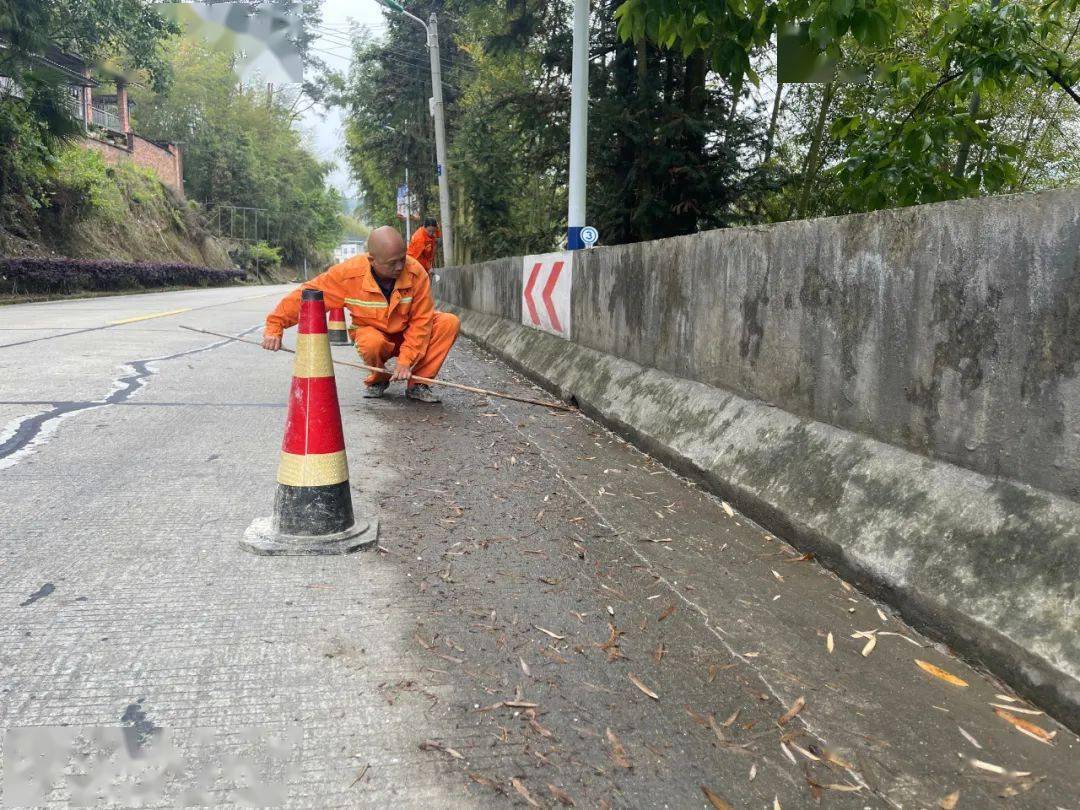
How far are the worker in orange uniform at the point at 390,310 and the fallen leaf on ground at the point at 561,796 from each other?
4.61m

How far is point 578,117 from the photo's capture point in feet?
33.0

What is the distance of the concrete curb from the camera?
7.30 feet

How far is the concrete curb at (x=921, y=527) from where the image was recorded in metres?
2.22

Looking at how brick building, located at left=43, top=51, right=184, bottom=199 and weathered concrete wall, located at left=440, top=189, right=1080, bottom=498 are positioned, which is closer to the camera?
weathered concrete wall, located at left=440, top=189, right=1080, bottom=498

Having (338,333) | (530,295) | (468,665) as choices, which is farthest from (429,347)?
(468,665)

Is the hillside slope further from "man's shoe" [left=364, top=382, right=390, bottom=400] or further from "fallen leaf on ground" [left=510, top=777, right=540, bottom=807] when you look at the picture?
"fallen leaf on ground" [left=510, top=777, right=540, bottom=807]

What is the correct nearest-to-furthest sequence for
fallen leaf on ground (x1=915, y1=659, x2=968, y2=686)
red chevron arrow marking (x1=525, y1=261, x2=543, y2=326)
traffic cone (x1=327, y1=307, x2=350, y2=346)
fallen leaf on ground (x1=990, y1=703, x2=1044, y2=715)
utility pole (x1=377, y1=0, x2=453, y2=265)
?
fallen leaf on ground (x1=990, y1=703, x2=1044, y2=715)
fallen leaf on ground (x1=915, y1=659, x2=968, y2=686)
red chevron arrow marking (x1=525, y1=261, x2=543, y2=326)
traffic cone (x1=327, y1=307, x2=350, y2=346)
utility pole (x1=377, y1=0, x2=453, y2=265)

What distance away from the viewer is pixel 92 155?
108 ft

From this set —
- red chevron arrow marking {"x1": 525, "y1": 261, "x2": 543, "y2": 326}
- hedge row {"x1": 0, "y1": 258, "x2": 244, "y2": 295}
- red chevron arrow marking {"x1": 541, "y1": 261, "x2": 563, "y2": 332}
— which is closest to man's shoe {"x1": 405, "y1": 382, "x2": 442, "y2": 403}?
red chevron arrow marking {"x1": 541, "y1": 261, "x2": 563, "y2": 332}

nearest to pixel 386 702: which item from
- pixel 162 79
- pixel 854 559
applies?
pixel 854 559

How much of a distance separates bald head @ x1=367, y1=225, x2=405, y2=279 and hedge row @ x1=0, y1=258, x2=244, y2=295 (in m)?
20.6

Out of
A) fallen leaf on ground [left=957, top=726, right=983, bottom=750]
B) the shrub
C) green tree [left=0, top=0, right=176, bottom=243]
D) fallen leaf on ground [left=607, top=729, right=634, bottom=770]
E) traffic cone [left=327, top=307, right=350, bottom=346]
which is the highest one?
green tree [left=0, top=0, right=176, bottom=243]

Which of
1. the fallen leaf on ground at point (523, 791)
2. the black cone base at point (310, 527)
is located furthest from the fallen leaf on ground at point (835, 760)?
the black cone base at point (310, 527)

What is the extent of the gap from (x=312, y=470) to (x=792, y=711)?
2051 millimetres
